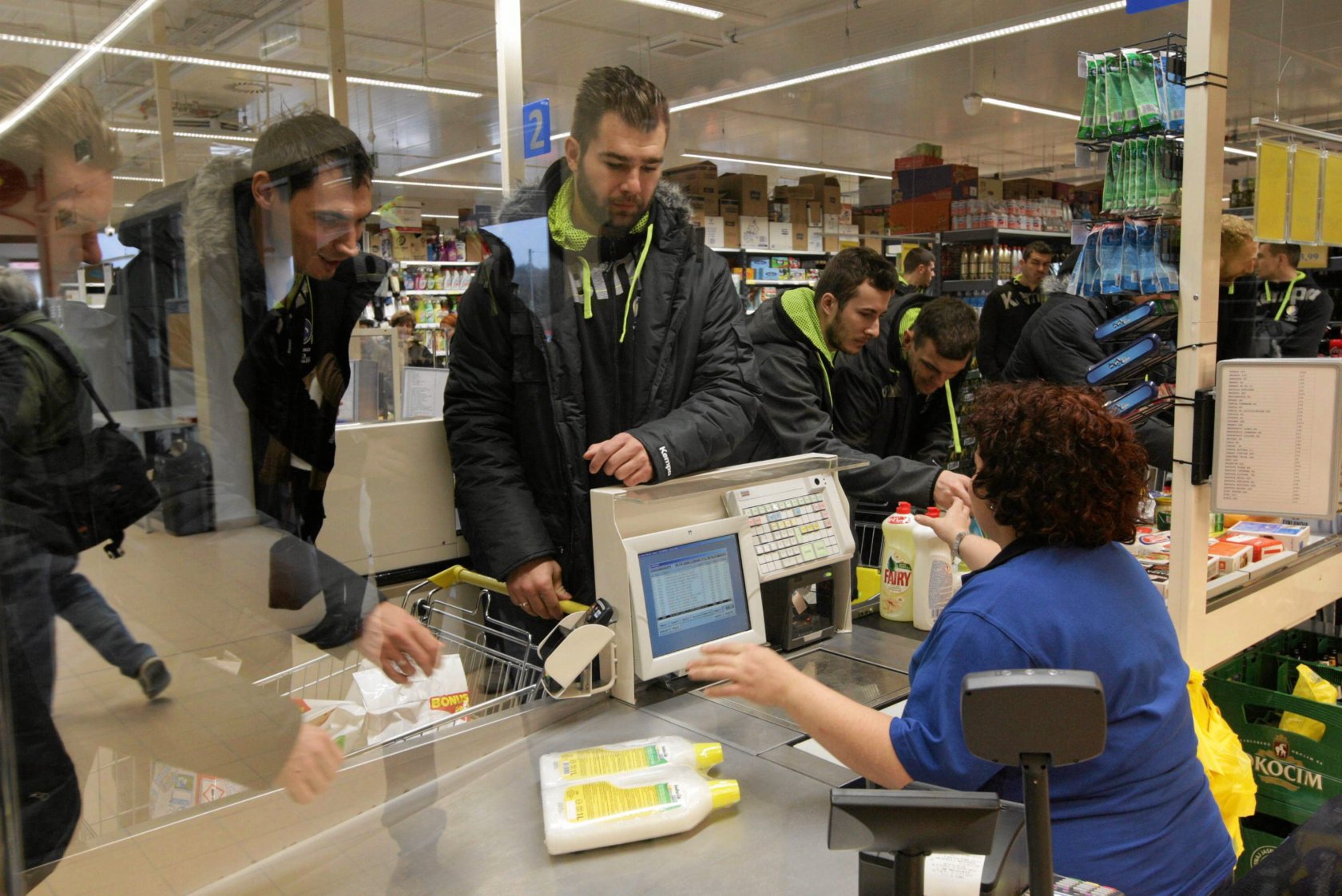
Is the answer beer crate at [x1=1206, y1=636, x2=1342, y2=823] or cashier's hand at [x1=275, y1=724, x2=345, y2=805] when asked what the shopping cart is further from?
beer crate at [x1=1206, y1=636, x2=1342, y2=823]

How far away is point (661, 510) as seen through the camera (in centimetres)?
188

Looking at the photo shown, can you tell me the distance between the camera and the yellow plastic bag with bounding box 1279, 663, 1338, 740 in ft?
8.34

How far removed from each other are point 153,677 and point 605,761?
657mm

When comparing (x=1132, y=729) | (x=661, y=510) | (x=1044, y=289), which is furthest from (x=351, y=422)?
(x=1044, y=289)

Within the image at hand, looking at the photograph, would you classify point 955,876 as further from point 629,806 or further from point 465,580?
point 465,580

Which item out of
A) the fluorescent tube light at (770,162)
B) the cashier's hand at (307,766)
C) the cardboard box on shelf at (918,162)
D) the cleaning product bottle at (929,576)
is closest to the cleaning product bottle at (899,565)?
the cleaning product bottle at (929,576)

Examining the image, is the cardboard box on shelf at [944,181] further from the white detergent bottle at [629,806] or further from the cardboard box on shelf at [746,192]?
the white detergent bottle at [629,806]

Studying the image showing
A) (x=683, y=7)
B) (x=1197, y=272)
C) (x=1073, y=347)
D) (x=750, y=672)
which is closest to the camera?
(x=750, y=672)

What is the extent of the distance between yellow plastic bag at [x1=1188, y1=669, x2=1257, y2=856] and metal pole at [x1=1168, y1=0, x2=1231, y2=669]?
0.18 metres

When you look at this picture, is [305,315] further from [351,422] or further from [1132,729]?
[1132,729]

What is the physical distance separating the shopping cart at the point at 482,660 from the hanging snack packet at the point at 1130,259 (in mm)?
1492

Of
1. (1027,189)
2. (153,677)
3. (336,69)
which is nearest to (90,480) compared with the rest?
(153,677)

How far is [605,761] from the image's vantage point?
149cm

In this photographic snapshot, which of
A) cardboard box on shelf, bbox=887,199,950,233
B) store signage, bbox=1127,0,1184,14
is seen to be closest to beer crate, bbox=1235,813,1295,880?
store signage, bbox=1127,0,1184,14
